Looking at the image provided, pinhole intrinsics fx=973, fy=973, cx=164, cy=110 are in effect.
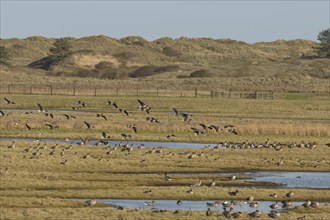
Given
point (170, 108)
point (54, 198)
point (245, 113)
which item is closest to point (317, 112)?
point (245, 113)

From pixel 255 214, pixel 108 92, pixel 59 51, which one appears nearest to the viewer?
pixel 255 214

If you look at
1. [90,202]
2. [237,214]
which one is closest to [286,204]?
[237,214]

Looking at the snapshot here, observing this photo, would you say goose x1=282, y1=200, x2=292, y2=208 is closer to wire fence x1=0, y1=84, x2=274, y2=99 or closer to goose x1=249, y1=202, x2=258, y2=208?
goose x1=249, y1=202, x2=258, y2=208

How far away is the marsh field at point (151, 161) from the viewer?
3547cm

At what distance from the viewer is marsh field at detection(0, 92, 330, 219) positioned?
35.5 metres

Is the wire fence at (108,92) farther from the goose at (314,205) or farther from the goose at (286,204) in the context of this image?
the goose at (314,205)

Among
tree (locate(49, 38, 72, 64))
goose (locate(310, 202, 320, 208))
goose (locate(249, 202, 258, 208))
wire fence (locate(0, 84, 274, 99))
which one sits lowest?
goose (locate(249, 202, 258, 208))

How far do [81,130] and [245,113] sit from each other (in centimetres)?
2666

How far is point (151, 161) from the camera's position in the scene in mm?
50781

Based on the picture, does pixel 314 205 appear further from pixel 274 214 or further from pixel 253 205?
pixel 274 214

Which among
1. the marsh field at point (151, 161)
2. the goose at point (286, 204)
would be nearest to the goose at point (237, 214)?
the marsh field at point (151, 161)

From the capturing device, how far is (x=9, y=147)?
53.1 meters

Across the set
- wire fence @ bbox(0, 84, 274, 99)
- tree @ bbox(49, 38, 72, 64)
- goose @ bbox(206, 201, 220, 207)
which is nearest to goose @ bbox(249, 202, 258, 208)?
goose @ bbox(206, 201, 220, 207)

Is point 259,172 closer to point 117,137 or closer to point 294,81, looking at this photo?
point 117,137
